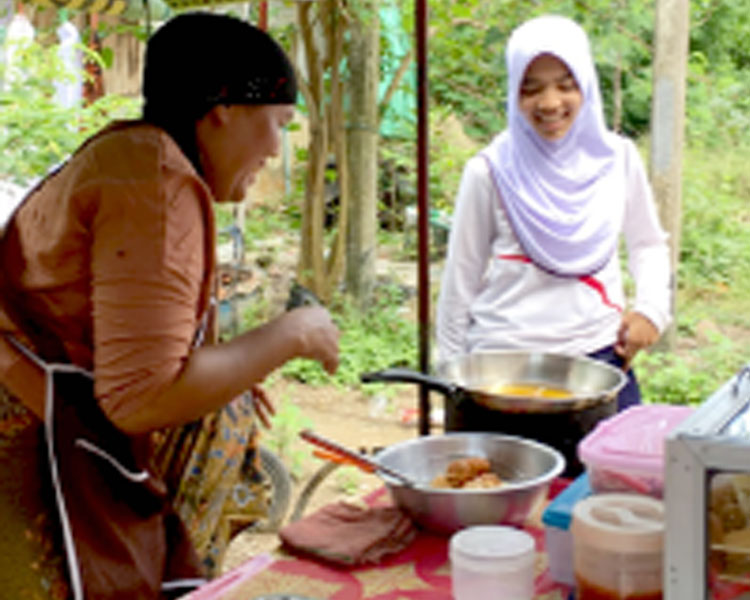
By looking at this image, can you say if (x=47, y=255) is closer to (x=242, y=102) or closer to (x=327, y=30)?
(x=242, y=102)

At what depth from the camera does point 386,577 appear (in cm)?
130

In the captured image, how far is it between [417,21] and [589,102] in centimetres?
57

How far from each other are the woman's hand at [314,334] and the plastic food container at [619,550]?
50cm

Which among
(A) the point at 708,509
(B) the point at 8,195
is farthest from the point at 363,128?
(A) the point at 708,509

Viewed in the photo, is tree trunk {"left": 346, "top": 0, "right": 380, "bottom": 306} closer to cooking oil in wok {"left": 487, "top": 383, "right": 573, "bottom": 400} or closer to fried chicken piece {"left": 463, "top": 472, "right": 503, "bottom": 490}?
cooking oil in wok {"left": 487, "top": 383, "right": 573, "bottom": 400}

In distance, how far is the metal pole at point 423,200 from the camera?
2.05 m

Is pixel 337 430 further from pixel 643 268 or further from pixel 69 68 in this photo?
pixel 643 268

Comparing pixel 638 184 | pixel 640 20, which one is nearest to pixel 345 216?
pixel 640 20

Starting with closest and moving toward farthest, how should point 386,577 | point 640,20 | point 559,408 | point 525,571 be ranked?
1. point 525,571
2. point 386,577
3. point 559,408
4. point 640,20

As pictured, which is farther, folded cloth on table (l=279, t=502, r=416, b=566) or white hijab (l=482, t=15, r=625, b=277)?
white hijab (l=482, t=15, r=625, b=277)

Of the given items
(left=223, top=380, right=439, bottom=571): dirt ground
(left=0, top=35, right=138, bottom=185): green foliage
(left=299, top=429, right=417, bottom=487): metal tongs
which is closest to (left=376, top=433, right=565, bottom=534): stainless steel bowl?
(left=299, top=429, right=417, bottom=487): metal tongs

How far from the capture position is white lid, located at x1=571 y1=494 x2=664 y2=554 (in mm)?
1033

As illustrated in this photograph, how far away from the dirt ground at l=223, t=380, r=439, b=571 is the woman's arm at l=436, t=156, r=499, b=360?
1.66 meters

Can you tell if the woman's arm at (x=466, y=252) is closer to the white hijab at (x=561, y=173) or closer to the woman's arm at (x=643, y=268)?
the white hijab at (x=561, y=173)
